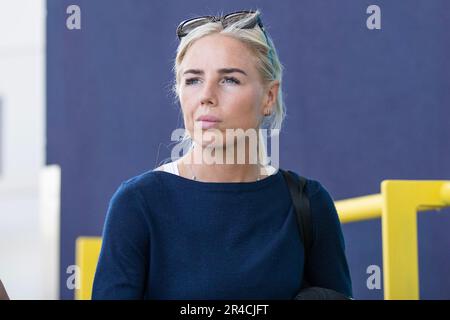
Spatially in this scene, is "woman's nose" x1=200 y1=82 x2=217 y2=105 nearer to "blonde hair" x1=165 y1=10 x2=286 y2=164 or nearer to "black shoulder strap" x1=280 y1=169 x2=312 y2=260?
"blonde hair" x1=165 y1=10 x2=286 y2=164

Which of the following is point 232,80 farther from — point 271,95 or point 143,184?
point 143,184

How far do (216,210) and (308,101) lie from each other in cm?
123

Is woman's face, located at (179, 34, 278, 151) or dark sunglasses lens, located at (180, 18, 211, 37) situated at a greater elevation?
dark sunglasses lens, located at (180, 18, 211, 37)

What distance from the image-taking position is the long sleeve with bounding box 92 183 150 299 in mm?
1604

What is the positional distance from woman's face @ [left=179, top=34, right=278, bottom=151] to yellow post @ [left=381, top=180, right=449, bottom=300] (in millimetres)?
439

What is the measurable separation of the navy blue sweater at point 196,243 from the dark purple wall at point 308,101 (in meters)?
0.92

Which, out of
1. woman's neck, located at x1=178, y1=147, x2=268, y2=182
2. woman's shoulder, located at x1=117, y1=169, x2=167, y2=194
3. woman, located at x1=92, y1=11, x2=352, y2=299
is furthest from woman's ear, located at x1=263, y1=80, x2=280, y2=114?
woman's shoulder, located at x1=117, y1=169, x2=167, y2=194

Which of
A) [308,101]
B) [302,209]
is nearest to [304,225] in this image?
[302,209]

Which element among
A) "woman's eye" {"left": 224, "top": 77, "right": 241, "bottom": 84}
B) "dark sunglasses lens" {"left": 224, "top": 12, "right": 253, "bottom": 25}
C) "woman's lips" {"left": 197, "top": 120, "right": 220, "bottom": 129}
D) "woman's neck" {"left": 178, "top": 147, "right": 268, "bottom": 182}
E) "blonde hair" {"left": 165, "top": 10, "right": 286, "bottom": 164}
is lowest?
"woman's neck" {"left": 178, "top": 147, "right": 268, "bottom": 182}

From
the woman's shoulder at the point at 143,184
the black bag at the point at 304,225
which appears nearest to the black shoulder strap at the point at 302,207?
the black bag at the point at 304,225

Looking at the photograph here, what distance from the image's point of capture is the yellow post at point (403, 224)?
1.99 meters

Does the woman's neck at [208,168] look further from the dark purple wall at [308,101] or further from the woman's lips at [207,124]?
the dark purple wall at [308,101]
